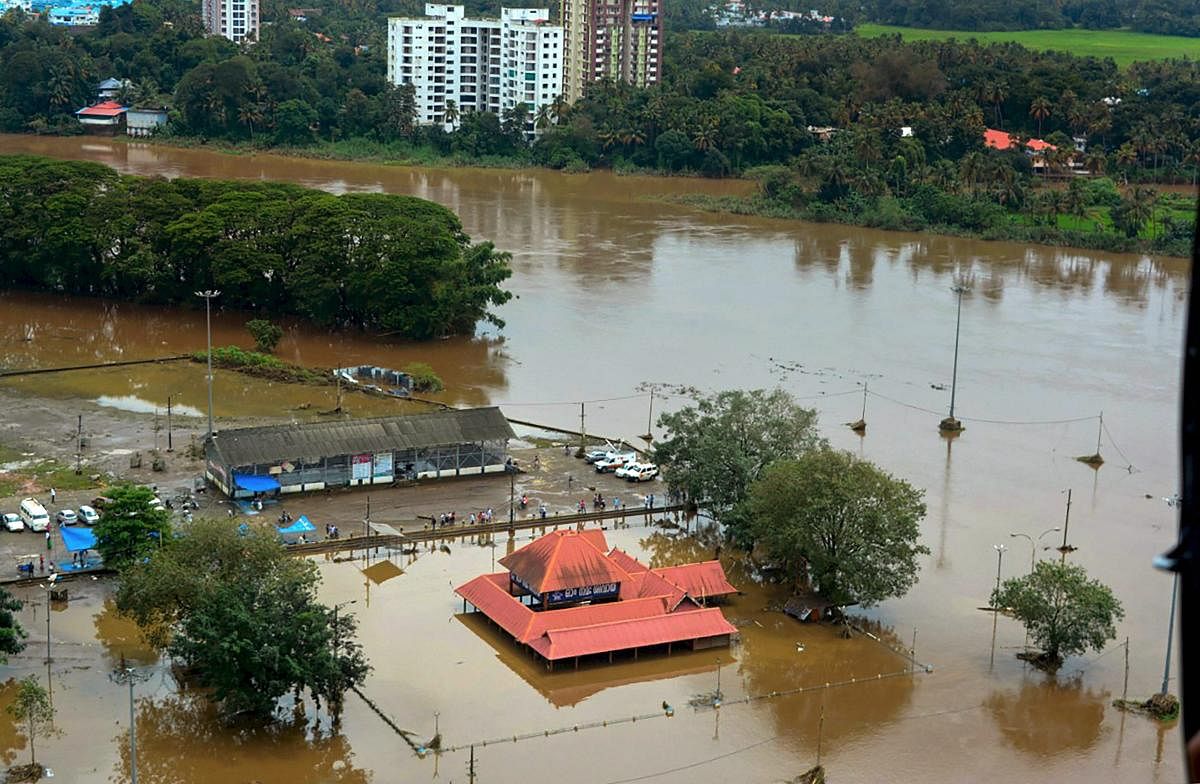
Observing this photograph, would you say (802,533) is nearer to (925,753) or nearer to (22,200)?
(925,753)

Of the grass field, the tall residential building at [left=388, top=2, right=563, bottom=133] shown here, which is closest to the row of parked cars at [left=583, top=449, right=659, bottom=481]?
the tall residential building at [left=388, top=2, right=563, bottom=133]

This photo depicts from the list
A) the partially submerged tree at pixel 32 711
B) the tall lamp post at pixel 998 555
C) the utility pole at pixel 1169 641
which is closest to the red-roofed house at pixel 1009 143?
the tall lamp post at pixel 998 555

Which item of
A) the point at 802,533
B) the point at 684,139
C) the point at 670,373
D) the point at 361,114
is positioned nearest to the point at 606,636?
the point at 802,533

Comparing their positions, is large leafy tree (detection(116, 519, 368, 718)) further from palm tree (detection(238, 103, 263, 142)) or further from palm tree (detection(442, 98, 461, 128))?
palm tree (detection(442, 98, 461, 128))

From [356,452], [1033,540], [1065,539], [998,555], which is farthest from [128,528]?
[1065,539]

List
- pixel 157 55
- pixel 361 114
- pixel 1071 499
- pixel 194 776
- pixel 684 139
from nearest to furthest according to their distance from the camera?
1. pixel 194 776
2. pixel 1071 499
3. pixel 684 139
4. pixel 361 114
5. pixel 157 55

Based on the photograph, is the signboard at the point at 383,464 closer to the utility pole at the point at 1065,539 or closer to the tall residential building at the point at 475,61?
the utility pole at the point at 1065,539
